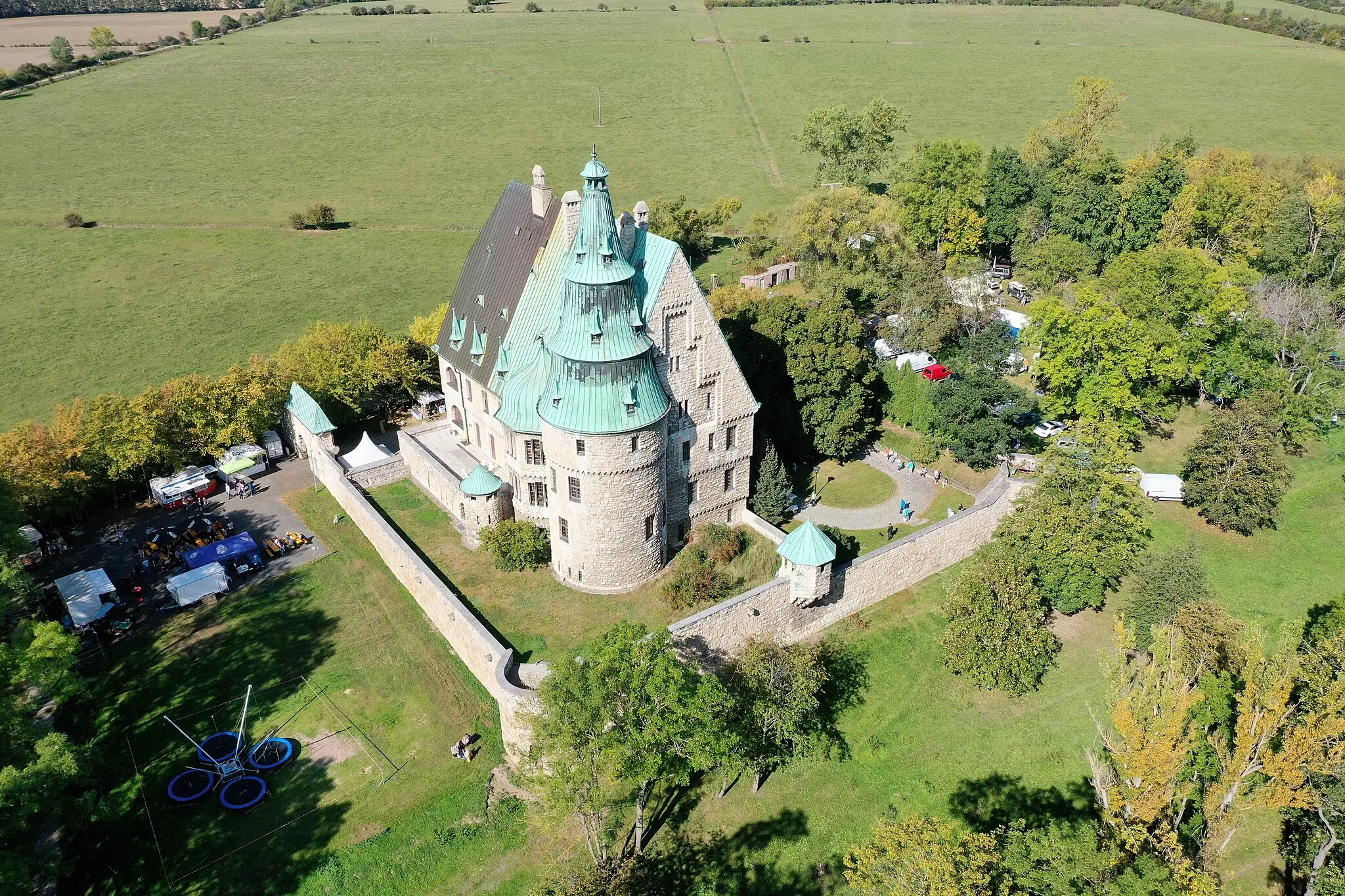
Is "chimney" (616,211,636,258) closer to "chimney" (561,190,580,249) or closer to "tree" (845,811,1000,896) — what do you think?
"chimney" (561,190,580,249)

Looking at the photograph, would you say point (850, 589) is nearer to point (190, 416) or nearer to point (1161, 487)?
point (1161, 487)

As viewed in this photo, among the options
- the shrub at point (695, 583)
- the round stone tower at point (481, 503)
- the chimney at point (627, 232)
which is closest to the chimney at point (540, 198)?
the chimney at point (627, 232)

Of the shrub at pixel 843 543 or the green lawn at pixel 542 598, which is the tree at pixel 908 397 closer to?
the shrub at pixel 843 543

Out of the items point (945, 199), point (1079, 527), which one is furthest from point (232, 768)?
point (945, 199)

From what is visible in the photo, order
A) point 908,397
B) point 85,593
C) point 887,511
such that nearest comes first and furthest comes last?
point 85,593
point 887,511
point 908,397

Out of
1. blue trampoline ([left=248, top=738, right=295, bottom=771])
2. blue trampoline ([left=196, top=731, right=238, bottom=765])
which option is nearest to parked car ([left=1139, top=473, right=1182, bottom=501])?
blue trampoline ([left=248, top=738, right=295, bottom=771])

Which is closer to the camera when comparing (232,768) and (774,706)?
(774,706)
